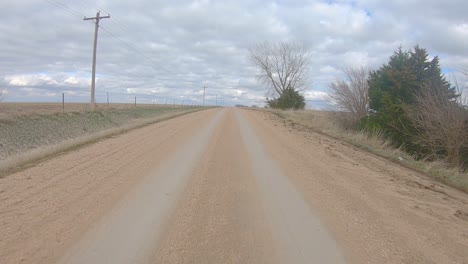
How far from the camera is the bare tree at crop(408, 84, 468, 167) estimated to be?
15414mm

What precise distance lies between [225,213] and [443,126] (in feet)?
46.8

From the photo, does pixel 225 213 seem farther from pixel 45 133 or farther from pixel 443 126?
pixel 45 133

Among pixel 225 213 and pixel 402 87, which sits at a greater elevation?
pixel 402 87

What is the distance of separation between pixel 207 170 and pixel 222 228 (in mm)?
3699

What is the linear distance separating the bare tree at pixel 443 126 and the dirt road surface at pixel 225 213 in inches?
296

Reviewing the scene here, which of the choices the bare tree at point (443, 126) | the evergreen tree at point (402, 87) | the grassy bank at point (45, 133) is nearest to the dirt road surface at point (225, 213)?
the grassy bank at point (45, 133)

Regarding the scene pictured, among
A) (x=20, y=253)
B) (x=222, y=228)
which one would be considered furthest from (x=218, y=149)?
(x=20, y=253)

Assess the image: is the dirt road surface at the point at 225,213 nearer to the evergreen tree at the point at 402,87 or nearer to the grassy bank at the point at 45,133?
the grassy bank at the point at 45,133

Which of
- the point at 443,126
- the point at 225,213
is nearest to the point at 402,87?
the point at 443,126

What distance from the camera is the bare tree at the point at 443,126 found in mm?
15414

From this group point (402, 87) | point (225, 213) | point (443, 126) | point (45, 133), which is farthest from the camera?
point (402, 87)

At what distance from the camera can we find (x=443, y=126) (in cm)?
1603

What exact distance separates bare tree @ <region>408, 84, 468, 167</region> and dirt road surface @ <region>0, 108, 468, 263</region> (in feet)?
24.6

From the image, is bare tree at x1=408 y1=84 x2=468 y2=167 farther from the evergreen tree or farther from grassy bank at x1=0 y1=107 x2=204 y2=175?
grassy bank at x1=0 y1=107 x2=204 y2=175
